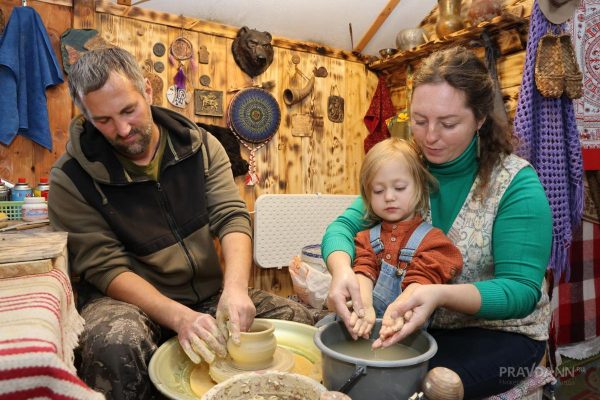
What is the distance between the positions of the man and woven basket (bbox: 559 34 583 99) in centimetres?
166

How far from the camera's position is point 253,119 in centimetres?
317

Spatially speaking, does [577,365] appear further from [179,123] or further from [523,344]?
[179,123]

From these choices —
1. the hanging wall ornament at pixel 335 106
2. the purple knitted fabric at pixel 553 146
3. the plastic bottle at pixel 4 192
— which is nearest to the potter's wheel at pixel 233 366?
the purple knitted fabric at pixel 553 146

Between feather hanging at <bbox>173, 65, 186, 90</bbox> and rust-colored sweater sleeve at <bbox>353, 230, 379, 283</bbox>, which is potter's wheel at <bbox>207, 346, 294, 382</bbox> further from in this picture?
feather hanging at <bbox>173, 65, 186, 90</bbox>

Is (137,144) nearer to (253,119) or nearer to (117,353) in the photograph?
(117,353)

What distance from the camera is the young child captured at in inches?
49.5

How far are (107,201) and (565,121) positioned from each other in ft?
7.02

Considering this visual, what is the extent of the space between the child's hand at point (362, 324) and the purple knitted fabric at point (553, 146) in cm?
149

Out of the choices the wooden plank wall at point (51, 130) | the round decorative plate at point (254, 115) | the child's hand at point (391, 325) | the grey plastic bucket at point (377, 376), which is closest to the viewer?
the grey plastic bucket at point (377, 376)

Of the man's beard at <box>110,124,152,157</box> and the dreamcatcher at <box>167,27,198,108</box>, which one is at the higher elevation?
the dreamcatcher at <box>167,27,198,108</box>

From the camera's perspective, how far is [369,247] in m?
1.40

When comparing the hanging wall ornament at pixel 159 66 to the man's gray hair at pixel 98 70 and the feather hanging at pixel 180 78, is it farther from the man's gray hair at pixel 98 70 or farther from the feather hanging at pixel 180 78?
the man's gray hair at pixel 98 70

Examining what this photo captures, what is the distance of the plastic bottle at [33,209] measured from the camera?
6.77 feet

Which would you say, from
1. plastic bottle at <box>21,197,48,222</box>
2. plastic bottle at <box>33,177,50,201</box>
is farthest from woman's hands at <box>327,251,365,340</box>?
plastic bottle at <box>33,177,50,201</box>
